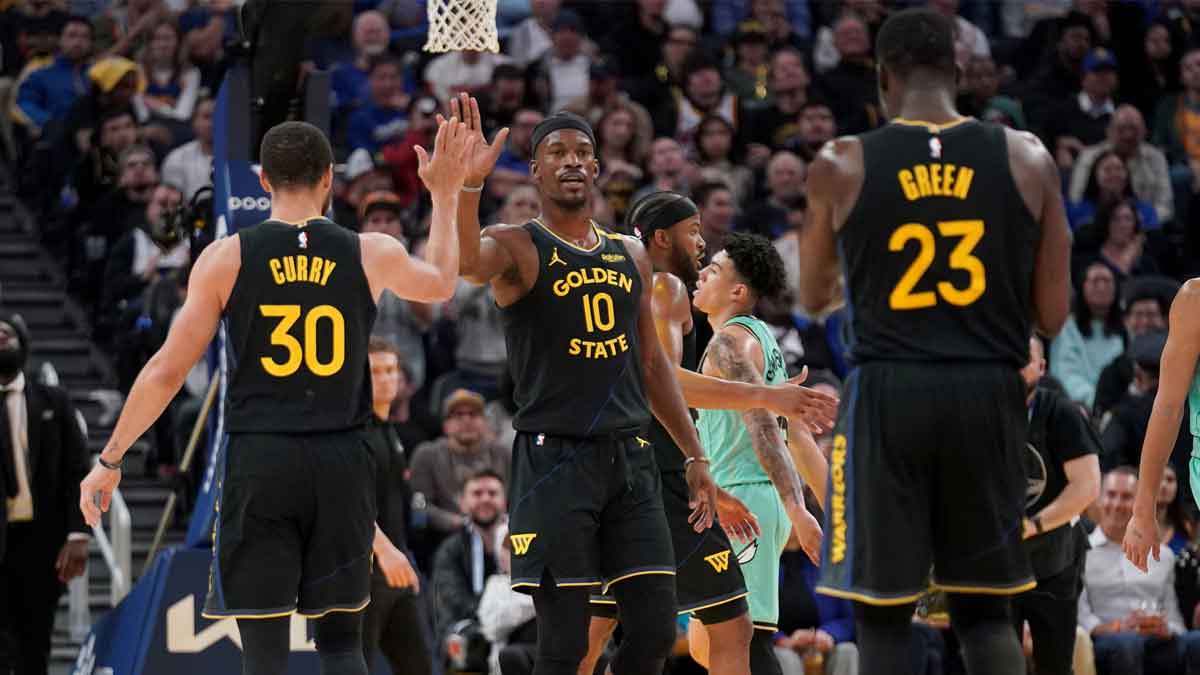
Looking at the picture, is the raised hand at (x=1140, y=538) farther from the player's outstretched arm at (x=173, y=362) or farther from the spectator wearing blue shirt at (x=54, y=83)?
the spectator wearing blue shirt at (x=54, y=83)

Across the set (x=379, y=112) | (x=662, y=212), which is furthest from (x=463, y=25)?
(x=379, y=112)

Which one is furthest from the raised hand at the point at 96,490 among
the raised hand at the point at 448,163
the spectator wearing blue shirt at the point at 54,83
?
the spectator wearing blue shirt at the point at 54,83

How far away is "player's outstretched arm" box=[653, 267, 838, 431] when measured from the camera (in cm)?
759

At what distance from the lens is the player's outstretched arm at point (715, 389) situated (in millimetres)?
7586

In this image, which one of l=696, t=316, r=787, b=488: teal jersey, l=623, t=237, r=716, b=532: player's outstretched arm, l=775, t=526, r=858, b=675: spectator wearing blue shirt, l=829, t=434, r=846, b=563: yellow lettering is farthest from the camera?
l=775, t=526, r=858, b=675: spectator wearing blue shirt

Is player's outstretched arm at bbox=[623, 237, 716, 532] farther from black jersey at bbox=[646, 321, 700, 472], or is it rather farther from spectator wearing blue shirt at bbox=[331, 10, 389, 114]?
spectator wearing blue shirt at bbox=[331, 10, 389, 114]

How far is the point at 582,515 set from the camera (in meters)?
7.63

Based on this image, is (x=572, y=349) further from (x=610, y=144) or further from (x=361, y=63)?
(x=361, y=63)

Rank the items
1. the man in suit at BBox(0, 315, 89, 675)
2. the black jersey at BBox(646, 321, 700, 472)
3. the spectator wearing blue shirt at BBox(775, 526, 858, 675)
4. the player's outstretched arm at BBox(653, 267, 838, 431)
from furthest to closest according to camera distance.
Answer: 1. the spectator wearing blue shirt at BBox(775, 526, 858, 675)
2. the man in suit at BBox(0, 315, 89, 675)
3. the black jersey at BBox(646, 321, 700, 472)
4. the player's outstretched arm at BBox(653, 267, 838, 431)

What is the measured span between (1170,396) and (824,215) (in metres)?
2.25

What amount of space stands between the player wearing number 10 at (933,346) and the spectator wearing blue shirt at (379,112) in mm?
11232

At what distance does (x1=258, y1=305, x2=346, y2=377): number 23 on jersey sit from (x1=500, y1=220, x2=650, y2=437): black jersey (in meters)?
0.76

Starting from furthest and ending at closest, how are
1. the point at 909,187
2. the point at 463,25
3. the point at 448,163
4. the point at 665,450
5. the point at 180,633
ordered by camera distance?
1. the point at 180,633
2. the point at 463,25
3. the point at 665,450
4. the point at 448,163
5. the point at 909,187

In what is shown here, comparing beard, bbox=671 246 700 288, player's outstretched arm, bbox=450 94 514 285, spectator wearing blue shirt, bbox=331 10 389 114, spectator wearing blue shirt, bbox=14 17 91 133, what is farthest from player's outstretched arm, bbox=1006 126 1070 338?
spectator wearing blue shirt, bbox=14 17 91 133
